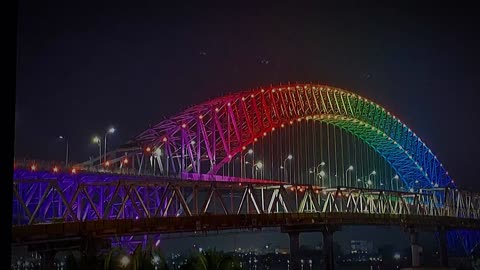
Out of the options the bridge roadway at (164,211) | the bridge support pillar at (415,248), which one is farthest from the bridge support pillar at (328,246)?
the bridge support pillar at (415,248)

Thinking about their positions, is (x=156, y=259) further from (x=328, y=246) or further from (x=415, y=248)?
(x=415, y=248)

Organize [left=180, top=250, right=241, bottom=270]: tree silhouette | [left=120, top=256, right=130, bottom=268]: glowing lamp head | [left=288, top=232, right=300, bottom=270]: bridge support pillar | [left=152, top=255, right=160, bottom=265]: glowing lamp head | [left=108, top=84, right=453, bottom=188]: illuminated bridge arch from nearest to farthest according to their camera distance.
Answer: [left=120, top=256, right=130, bottom=268]: glowing lamp head < [left=180, top=250, right=241, bottom=270]: tree silhouette < [left=152, top=255, right=160, bottom=265]: glowing lamp head < [left=288, top=232, right=300, bottom=270]: bridge support pillar < [left=108, top=84, right=453, bottom=188]: illuminated bridge arch

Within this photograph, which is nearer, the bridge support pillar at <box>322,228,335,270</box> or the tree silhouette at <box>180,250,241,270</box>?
the tree silhouette at <box>180,250,241,270</box>

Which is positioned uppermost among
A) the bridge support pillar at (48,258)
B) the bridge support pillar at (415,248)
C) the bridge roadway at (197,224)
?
the bridge roadway at (197,224)

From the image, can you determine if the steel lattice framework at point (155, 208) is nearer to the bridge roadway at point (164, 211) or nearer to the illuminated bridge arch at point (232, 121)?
the bridge roadway at point (164, 211)

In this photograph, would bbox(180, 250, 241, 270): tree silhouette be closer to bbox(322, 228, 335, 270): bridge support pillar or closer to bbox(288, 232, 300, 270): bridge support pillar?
bbox(288, 232, 300, 270): bridge support pillar

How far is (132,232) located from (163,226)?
4.70 meters

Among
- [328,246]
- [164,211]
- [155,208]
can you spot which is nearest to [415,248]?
[328,246]

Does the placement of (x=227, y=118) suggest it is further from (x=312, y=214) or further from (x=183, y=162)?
(x=312, y=214)

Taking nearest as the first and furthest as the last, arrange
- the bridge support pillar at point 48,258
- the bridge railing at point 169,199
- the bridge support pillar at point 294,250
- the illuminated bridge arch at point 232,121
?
the bridge support pillar at point 48,258, the bridge railing at point 169,199, the bridge support pillar at point 294,250, the illuminated bridge arch at point 232,121

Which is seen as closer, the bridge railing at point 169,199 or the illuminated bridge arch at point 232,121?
the bridge railing at point 169,199

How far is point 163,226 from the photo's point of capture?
215 ft

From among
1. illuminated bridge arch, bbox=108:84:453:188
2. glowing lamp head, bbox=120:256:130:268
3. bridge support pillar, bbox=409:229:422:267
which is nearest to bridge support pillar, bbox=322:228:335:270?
illuminated bridge arch, bbox=108:84:453:188

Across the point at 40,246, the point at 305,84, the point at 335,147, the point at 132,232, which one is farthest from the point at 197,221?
the point at 335,147
